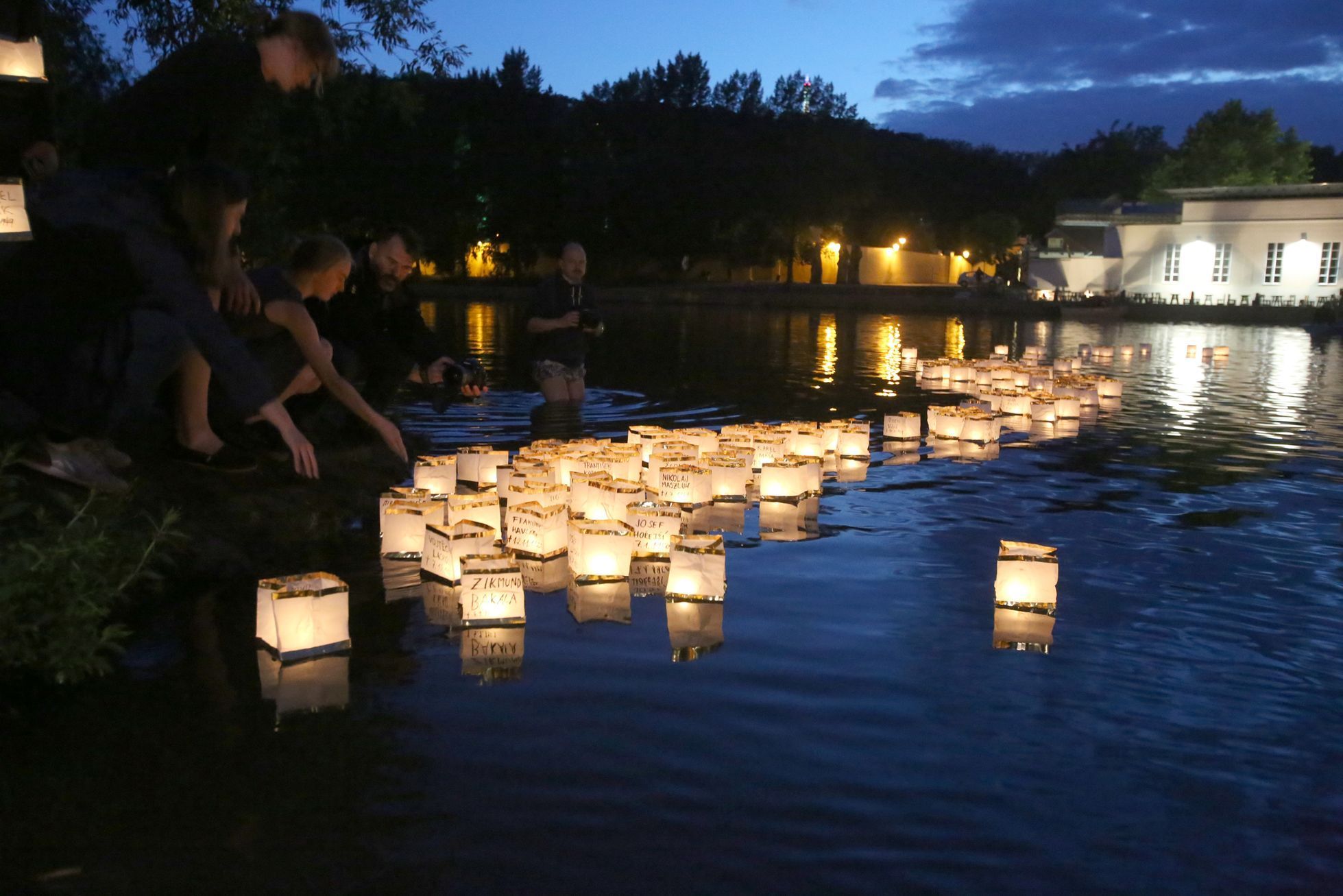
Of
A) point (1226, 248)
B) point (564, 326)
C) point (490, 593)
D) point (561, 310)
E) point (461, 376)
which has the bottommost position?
point (490, 593)

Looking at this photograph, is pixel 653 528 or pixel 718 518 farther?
pixel 718 518

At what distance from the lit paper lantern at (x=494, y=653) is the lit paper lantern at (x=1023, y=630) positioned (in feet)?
5.89

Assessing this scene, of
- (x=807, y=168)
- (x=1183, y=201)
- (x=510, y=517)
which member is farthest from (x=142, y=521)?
(x=807, y=168)

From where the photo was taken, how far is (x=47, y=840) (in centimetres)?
276

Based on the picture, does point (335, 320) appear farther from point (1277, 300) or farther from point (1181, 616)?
point (1277, 300)

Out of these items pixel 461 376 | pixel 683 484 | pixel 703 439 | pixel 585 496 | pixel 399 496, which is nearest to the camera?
pixel 399 496

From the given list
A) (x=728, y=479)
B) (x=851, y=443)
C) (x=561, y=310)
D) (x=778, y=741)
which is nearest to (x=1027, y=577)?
(x=778, y=741)

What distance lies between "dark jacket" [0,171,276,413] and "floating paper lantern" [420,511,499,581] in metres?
1.06

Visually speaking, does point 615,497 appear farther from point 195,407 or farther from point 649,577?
point 195,407

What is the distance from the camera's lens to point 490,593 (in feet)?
14.5

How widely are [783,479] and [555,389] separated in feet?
15.7

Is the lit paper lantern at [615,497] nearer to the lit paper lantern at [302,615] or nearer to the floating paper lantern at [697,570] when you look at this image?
the floating paper lantern at [697,570]

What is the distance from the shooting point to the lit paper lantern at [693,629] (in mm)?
4219

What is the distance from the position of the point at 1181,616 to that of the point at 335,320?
4960 mm
